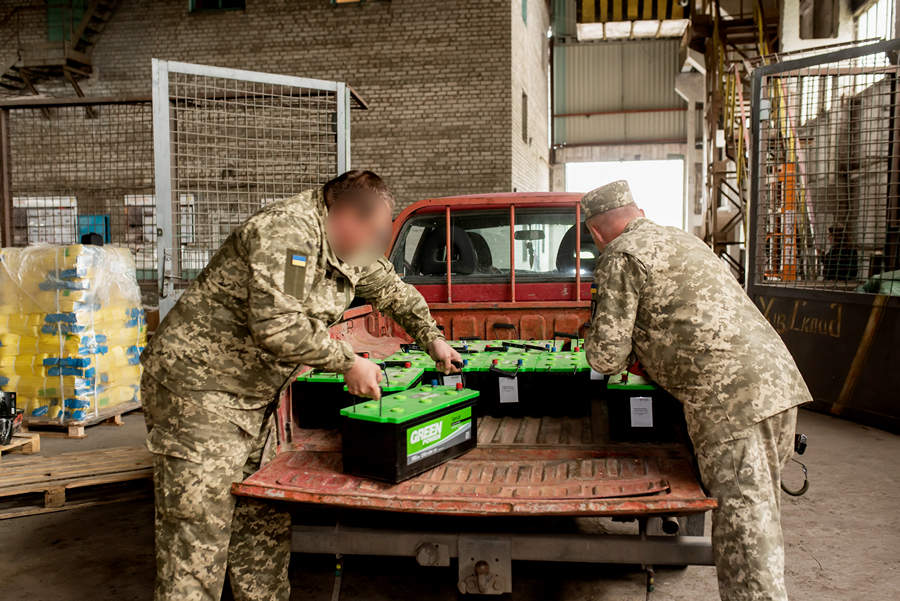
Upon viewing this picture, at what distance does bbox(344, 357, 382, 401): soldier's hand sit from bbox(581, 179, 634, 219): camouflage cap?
1.15 meters

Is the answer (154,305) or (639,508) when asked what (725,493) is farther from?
(154,305)

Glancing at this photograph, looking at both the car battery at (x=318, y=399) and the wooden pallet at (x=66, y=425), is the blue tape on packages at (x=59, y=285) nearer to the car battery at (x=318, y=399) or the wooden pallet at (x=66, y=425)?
the wooden pallet at (x=66, y=425)

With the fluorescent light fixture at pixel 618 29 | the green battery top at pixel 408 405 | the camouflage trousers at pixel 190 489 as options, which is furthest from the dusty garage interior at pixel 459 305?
the fluorescent light fixture at pixel 618 29

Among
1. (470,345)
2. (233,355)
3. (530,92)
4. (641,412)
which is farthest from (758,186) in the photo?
(530,92)

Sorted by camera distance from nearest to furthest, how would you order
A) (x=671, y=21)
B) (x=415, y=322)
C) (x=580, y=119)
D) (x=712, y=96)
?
(x=415, y=322)
(x=712, y=96)
(x=671, y=21)
(x=580, y=119)

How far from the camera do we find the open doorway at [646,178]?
75.4 ft

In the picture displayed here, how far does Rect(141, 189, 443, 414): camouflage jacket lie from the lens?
2055mm

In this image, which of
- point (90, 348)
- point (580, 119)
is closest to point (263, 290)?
point (90, 348)

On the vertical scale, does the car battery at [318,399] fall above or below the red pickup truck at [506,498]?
above

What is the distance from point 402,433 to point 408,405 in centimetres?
16

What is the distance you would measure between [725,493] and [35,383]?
5.86 meters

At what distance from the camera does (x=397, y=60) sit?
39.8 feet

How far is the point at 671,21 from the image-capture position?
13.0 m

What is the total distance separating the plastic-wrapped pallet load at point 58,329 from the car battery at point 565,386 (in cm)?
448
